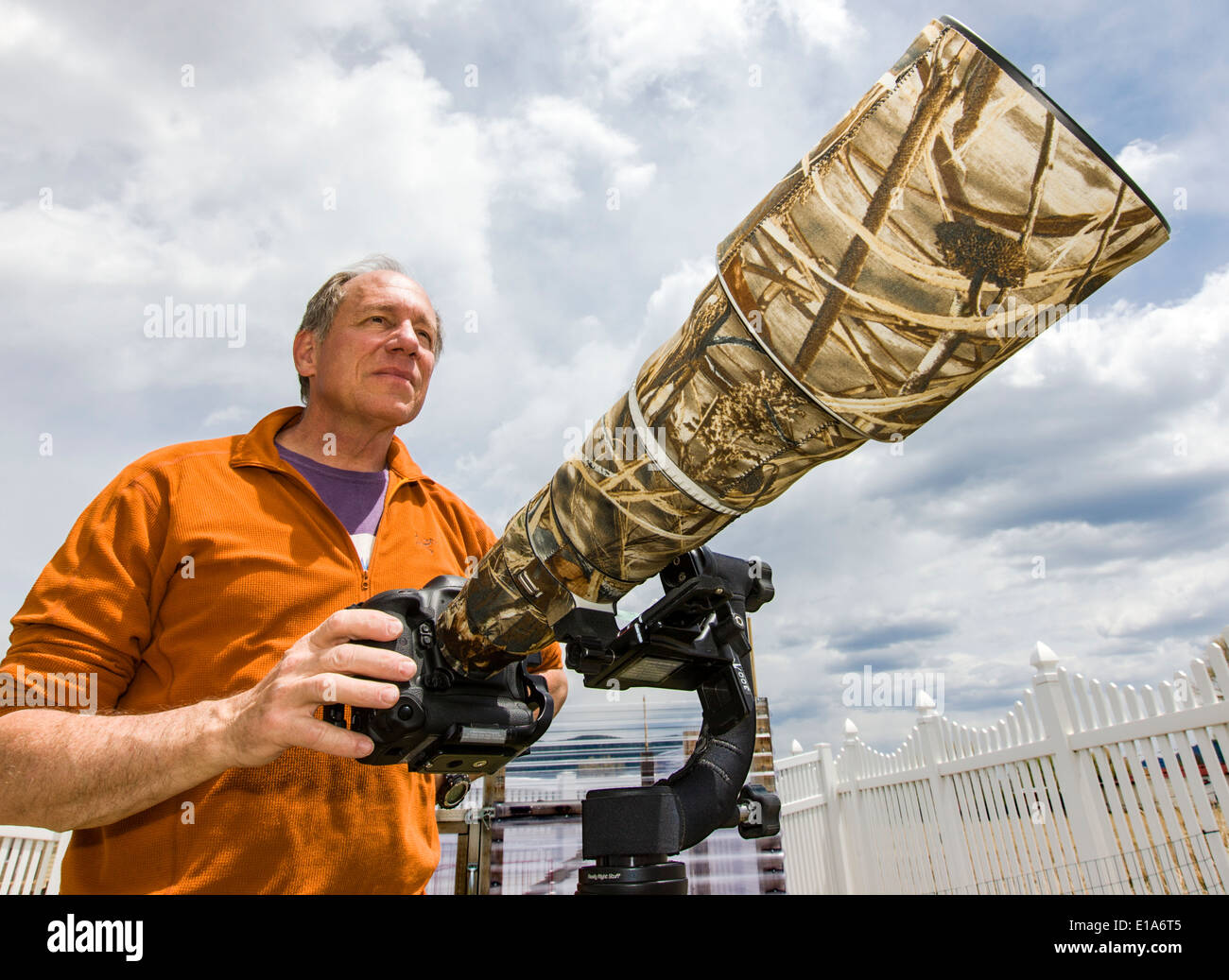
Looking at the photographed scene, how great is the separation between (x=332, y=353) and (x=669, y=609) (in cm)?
141

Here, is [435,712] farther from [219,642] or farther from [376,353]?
[376,353]

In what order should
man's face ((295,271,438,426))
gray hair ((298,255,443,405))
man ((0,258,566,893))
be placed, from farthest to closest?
gray hair ((298,255,443,405)), man's face ((295,271,438,426)), man ((0,258,566,893))

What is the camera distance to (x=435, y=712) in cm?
108

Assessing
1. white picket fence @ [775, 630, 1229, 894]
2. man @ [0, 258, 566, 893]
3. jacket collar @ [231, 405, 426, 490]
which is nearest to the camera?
man @ [0, 258, 566, 893]

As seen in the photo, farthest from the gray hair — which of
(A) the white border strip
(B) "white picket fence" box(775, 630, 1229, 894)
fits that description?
(B) "white picket fence" box(775, 630, 1229, 894)

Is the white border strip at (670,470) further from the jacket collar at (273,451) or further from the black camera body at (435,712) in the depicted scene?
the jacket collar at (273,451)

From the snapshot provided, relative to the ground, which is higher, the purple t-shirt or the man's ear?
the man's ear

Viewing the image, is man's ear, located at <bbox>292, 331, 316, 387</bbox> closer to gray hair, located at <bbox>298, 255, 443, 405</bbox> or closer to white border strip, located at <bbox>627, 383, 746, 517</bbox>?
gray hair, located at <bbox>298, 255, 443, 405</bbox>

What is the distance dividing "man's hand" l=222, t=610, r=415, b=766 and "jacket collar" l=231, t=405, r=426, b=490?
743 millimetres

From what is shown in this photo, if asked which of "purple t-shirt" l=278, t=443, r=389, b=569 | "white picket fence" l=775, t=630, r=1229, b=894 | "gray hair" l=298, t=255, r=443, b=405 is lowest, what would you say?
"white picket fence" l=775, t=630, r=1229, b=894

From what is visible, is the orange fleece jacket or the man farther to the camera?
the orange fleece jacket

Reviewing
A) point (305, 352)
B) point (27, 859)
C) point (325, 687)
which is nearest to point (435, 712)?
point (325, 687)

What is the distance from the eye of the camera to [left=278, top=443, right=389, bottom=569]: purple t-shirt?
178 centimetres
